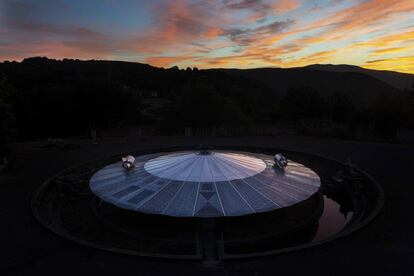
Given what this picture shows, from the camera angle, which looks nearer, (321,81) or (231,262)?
(231,262)

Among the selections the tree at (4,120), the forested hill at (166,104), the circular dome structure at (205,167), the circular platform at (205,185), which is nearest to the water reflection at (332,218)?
the circular platform at (205,185)

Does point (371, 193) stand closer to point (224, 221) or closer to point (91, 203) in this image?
point (224, 221)

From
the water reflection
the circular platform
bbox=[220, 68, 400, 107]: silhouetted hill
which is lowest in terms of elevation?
the water reflection

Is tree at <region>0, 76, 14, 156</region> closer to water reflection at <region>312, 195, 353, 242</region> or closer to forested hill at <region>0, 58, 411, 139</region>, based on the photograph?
forested hill at <region>0, 58, 411, 139</region>

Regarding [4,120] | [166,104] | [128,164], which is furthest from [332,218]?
[166,104]

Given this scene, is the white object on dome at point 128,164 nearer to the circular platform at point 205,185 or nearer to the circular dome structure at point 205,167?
the circular platform at point 205,185

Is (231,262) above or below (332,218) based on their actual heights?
above

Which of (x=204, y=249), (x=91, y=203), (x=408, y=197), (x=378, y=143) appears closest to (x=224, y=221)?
(x=204, y=249)

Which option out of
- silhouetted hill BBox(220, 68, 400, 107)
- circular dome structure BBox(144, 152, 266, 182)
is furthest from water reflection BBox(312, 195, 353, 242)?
silhouetted hill BBox(220, 68, 400, 107)

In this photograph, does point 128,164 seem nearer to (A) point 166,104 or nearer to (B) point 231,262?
(B) point 231,262
